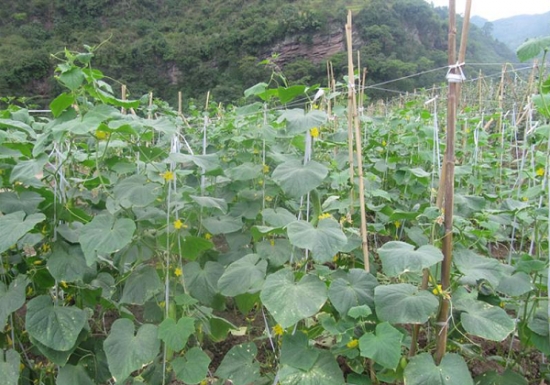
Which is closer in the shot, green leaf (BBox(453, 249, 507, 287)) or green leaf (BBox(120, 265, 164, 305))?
green leaf (BBox(453, 249, 507, 287))

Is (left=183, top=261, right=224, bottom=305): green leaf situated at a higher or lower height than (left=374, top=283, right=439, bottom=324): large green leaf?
lower

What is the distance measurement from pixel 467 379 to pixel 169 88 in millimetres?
31866

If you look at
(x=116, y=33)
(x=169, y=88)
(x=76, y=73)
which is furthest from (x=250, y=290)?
(x=116, y=33)

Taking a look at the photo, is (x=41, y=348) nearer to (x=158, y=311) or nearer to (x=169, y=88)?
(x=158, y=311)

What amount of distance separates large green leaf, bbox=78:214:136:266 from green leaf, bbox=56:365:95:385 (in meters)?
0.48

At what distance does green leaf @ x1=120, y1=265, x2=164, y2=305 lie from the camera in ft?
5.41

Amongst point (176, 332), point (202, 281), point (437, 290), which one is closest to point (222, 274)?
point (202, 281)

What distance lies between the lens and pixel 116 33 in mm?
36438

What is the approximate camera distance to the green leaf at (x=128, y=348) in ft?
4.87

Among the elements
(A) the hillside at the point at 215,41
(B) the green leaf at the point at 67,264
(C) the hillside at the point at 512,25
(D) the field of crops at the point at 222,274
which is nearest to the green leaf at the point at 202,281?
(D) the field of crops at the point at 222,274

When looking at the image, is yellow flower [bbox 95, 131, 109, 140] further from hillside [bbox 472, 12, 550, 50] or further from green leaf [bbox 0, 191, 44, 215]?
hillside [bbox 472, 12, 550, 50]

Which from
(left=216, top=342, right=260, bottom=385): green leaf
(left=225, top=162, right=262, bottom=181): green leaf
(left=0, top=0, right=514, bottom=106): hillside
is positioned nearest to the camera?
(left=216, top=342, right=260, bottom=385): green leaf

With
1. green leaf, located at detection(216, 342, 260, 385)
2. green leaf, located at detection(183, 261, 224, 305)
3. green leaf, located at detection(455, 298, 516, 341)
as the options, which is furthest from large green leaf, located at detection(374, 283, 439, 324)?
green leaf, located at detection(183, 261, 224, 305)

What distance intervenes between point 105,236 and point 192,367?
0.53 meters
